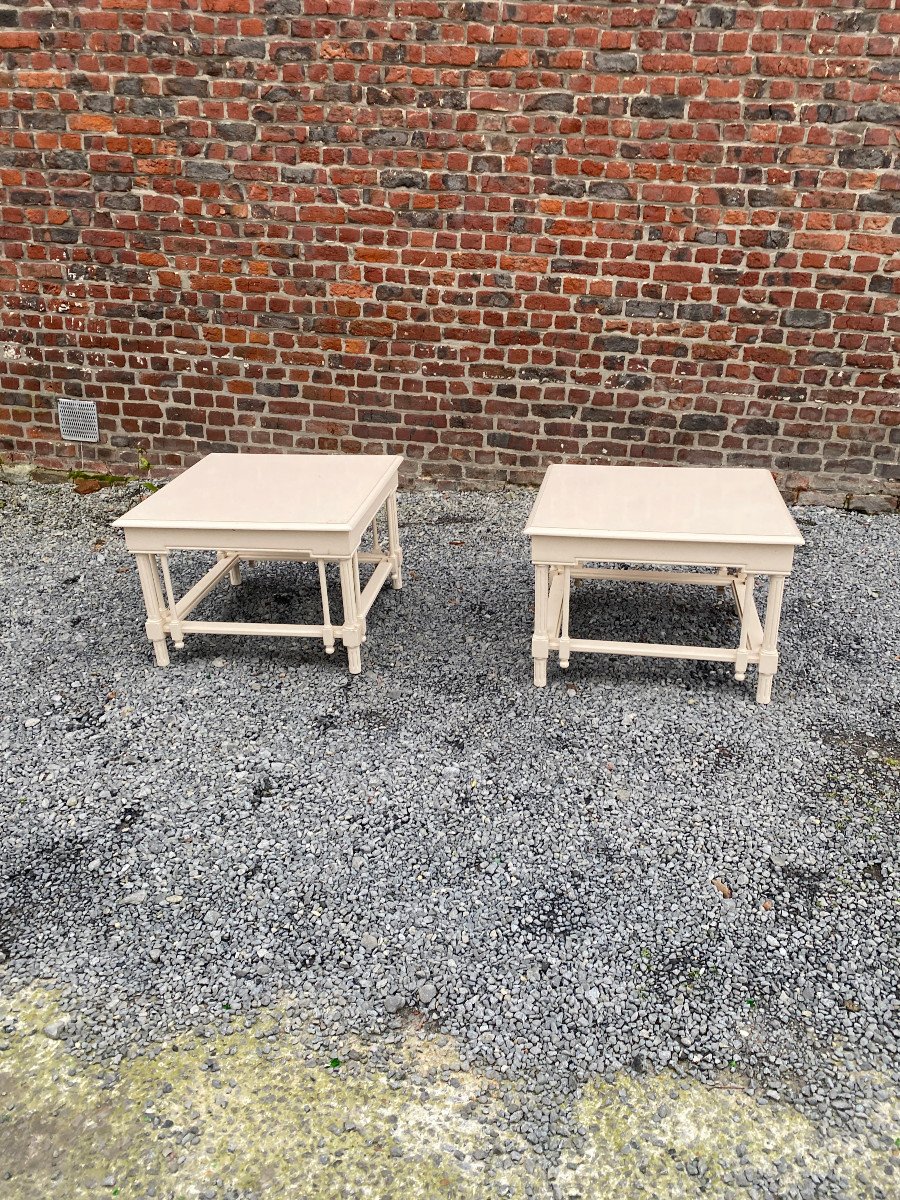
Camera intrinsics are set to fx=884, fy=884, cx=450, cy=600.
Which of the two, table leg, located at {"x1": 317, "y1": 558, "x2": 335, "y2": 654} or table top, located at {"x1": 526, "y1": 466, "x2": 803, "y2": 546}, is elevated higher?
table top, located at {"x1": 526, "y1": 466, "x2": 803, "y2": 546}

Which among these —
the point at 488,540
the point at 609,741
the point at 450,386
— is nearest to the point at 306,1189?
the point at 609,741

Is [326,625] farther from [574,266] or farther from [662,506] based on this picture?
[574,266]

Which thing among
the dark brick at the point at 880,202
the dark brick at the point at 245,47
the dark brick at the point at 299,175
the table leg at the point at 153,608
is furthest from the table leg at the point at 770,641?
the dark brick at the point at 245,47

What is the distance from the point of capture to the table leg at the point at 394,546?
3.83 metres

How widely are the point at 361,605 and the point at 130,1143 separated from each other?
2038 millimetres

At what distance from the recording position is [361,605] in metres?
3.46

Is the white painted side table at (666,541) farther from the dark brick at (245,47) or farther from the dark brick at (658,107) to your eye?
the dark brick at (245,47)

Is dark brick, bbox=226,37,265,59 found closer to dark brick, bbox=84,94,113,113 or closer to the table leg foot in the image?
dark brick, bbox=84,94,113,113

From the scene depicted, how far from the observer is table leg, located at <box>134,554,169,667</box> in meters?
3.34

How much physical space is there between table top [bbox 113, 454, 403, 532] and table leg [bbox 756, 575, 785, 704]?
4.80ft

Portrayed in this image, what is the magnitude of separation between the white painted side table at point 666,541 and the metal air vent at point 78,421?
300 centimetres

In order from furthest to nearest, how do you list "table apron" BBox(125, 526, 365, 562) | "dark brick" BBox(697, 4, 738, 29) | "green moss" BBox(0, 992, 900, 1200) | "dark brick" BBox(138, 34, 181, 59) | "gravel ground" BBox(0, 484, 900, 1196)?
1. "dark brick" BBox(138, 34, 181, 59)
2. "dark brick" BBox(697, 4, 738, 29)
3. "table apron" BBox(125, 526, 365, 562)
4. "gravel ground" BBox(0, 484, 900, 1196)
5. "green moss" BBox(0, 992, 900, 1200)

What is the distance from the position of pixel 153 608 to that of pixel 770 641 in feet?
7.48

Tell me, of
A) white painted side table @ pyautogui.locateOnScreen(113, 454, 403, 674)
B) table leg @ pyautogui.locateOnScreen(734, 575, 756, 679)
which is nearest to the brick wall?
white painted side table @ pyautogui.locateOnScreen(113, 454, 403, 674)
